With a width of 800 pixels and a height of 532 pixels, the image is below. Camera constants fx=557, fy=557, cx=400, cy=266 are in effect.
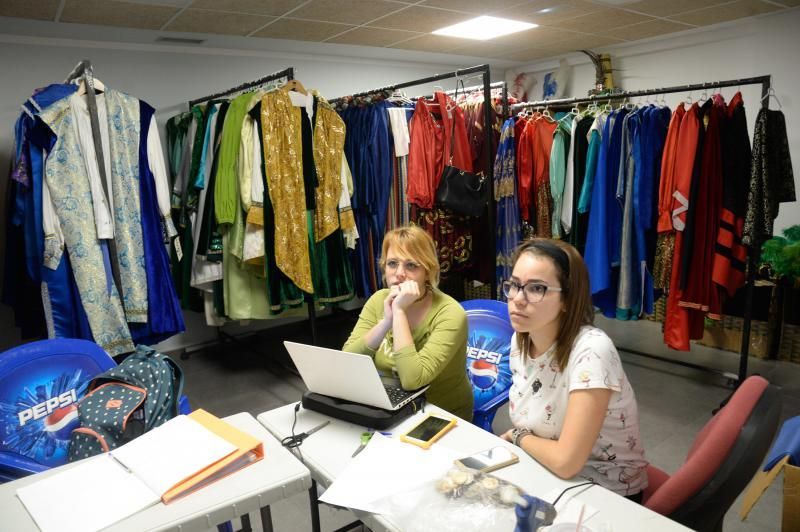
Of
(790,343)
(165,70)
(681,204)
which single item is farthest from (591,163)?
(165,70)

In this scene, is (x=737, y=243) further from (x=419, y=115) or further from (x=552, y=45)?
(x=552, y=45)

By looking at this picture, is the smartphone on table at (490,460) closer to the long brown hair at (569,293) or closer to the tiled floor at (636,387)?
the long brown hair at (569,293)

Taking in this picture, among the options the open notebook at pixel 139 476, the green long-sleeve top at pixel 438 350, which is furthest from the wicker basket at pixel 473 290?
the open notebook at pixel 139 476

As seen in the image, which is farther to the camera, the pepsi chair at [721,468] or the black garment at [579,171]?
the black garment at [579,171]

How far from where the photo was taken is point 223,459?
1277 mm

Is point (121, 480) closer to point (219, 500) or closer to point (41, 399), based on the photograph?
point (219, 500)

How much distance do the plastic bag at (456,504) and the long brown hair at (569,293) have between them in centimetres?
39

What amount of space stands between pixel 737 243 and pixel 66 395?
9.95 feet

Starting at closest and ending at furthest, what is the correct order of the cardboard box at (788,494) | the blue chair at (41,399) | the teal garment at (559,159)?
1. the cardboard box at (788,494)
2. the blue chair at (41,399)
3. the teal garment at (559,159)

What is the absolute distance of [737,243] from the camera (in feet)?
9.22

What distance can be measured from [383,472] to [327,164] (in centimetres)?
220

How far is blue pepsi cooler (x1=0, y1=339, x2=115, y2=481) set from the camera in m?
1.72

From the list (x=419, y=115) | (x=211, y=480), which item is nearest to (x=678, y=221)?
(x=419, y=115)

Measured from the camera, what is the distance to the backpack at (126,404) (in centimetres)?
159
